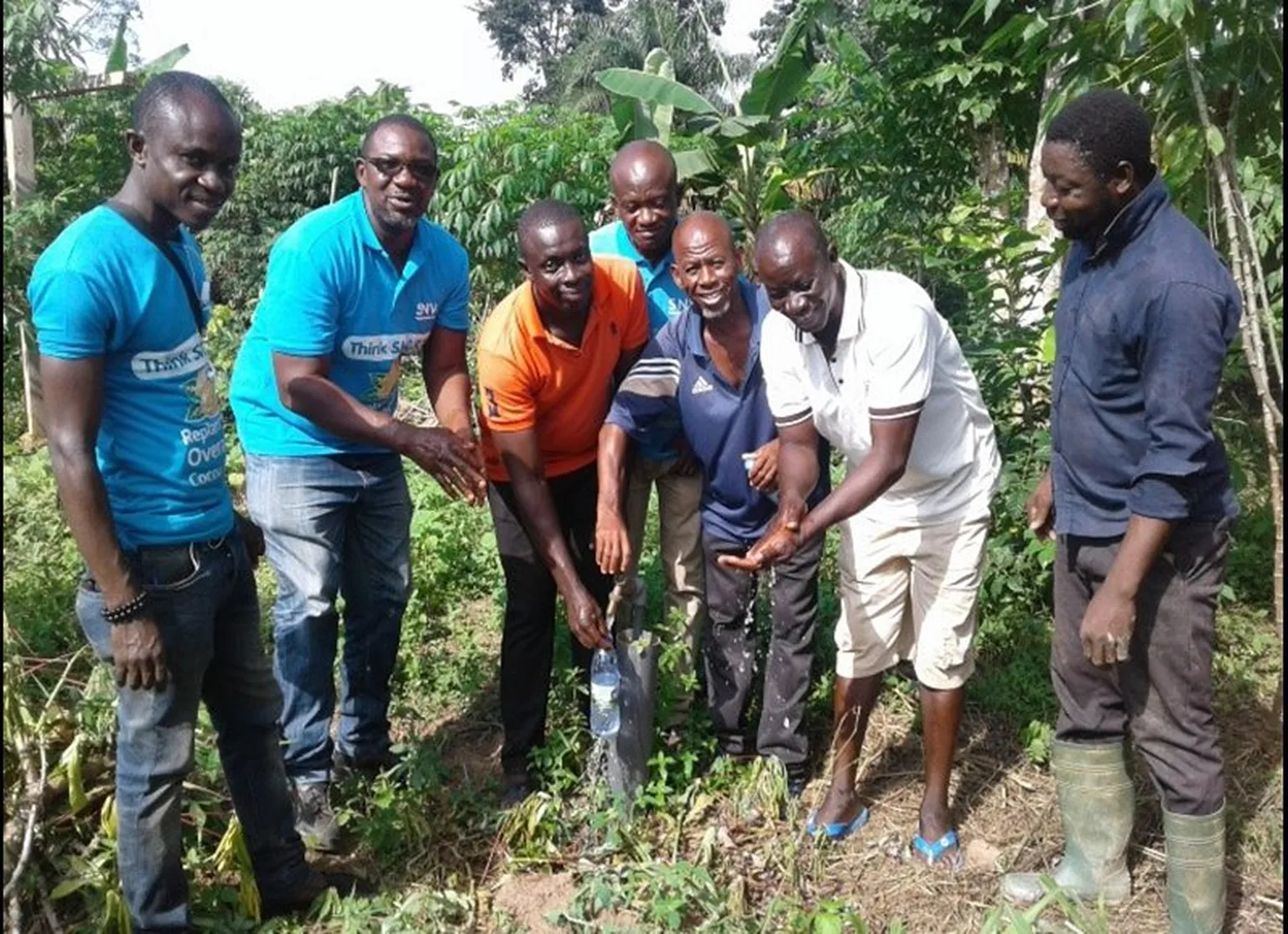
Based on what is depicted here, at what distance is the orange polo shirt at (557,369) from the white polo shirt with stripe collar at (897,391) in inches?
17.9

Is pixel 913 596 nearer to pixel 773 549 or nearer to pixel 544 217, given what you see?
pixel 773 549

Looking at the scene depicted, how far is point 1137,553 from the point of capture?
2.42 m

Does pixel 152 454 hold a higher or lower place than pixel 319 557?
higher

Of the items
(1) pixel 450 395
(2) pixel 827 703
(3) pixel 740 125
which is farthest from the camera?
(3) pixel 740 125

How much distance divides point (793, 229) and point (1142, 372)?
0.86 meters

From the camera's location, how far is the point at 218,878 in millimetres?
2865

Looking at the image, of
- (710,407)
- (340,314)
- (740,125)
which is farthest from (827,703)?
(740,125)

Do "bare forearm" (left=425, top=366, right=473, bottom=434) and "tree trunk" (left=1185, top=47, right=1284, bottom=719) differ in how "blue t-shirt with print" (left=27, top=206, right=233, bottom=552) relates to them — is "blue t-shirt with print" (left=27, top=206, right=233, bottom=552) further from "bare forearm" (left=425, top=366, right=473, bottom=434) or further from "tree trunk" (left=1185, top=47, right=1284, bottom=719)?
"tree trunk" (left=1185, top=47, right=1284, bottom=719)

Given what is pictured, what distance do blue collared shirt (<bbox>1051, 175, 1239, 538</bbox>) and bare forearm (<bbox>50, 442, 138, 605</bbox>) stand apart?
2113mm

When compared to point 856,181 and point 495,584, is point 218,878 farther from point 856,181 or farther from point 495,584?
point 856,181

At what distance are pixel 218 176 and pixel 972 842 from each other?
2.65 meters

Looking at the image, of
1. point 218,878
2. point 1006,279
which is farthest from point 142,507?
point 1006,279

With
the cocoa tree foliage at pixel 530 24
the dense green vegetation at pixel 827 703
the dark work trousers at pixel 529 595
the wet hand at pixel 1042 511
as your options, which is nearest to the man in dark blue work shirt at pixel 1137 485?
the wet hand at pixel 1042 511

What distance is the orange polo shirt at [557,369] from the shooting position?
3010mm
